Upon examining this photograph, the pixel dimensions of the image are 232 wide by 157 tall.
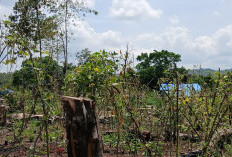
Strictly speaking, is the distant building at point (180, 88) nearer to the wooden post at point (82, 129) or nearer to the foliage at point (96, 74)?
the foliage at point (96, 74)

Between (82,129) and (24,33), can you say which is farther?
(24,33)

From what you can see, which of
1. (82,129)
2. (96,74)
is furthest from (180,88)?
(82,129)

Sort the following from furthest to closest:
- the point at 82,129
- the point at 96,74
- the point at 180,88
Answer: the point at 180,88, the point at 96,74, the point at 82,129

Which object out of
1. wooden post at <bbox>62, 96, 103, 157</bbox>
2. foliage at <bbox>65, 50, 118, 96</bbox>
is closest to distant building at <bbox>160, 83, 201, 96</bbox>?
foliage at <bbox>65, 50, 118, 96</bbox>

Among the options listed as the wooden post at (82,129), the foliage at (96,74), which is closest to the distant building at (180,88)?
the foliage at (96,74)

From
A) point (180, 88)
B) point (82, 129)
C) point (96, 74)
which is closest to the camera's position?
point (82, 129)

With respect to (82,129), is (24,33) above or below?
above

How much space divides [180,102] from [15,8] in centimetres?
2210

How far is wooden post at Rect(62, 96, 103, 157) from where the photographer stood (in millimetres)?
2871

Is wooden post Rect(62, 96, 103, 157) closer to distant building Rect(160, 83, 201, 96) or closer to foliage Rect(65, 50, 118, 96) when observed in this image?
foliage Rect(65, 50, 118, 96)

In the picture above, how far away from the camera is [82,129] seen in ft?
9.41

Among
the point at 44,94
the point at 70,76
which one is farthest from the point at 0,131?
the point at 44,94

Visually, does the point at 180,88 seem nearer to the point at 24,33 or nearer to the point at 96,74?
the point at 96,74

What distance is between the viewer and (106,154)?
16.7 feet
